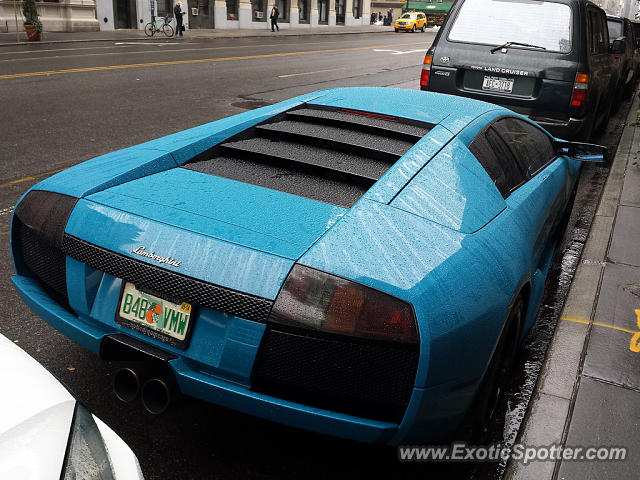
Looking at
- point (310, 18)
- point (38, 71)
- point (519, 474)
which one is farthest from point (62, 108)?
point (310, 18)

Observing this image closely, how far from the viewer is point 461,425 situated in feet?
8.07

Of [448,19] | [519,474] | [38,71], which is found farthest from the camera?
[38,71]

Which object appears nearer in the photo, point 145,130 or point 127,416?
point 127,416

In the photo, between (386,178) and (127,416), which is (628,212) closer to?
(386,178)

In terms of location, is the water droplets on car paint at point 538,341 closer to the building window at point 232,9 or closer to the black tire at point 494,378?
the black tire at point 494,378

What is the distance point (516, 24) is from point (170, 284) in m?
6.60

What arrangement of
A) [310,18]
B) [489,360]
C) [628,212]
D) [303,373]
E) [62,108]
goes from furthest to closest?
[310,18]
[62,108]
[628,212]
[489,360]
[303,373]

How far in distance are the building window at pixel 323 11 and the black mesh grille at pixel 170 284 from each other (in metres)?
53.1

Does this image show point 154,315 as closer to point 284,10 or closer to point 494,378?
point 494,378

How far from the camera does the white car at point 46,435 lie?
1.39 m

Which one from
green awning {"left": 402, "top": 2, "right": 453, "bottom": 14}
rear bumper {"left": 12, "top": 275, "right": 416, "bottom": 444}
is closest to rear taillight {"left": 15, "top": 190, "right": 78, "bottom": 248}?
rear bumper {"left": 12, "top": 275, "right": 416, "bottom": 444}

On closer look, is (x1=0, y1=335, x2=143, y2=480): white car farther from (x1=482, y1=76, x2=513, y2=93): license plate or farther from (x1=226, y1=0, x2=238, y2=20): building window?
(x1=226, y1=0, x2=238, y2=20): building window

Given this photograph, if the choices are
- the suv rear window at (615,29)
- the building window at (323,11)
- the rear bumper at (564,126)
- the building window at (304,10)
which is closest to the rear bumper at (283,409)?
the rear bumper at (564,126)

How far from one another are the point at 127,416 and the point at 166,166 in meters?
1.13
